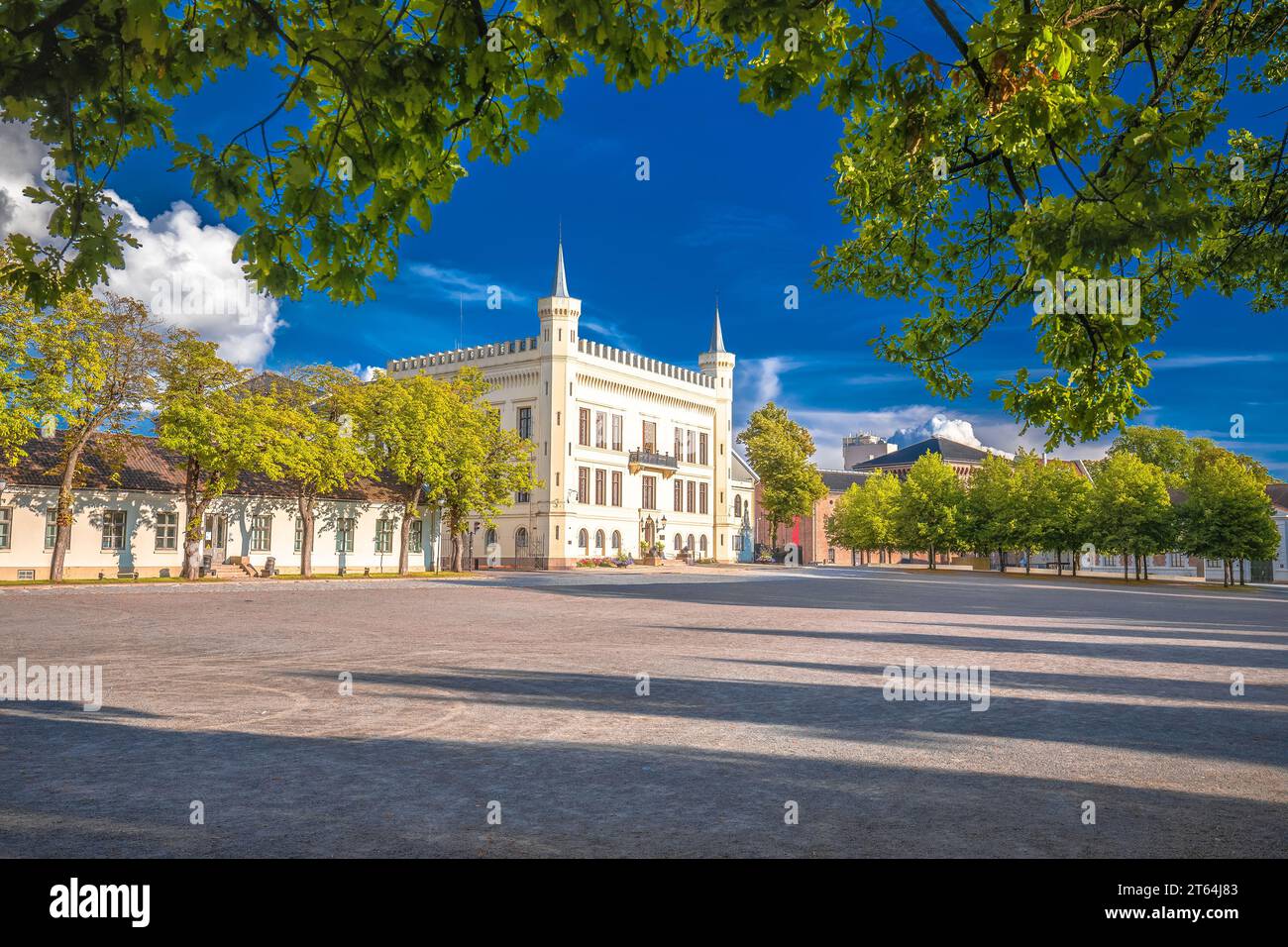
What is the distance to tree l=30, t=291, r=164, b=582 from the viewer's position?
33.7 meters

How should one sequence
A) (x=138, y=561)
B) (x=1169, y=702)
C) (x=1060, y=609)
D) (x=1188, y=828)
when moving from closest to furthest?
(x=1188, y=828), (x=1169, y=702), (x=1060, y=609), (x=138, y=561)

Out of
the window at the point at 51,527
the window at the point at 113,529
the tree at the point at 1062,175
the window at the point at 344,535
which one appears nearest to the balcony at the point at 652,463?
the window at the point at 344,535

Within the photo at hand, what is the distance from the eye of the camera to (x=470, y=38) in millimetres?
5387

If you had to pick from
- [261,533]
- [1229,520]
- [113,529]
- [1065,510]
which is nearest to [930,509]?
[1065,510]

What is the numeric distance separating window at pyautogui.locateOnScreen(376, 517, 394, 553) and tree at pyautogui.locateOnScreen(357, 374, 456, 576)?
16.9ft

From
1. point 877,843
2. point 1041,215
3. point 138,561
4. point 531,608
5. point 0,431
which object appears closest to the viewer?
point 877,843

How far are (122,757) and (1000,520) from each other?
7194cm

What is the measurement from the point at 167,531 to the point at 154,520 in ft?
3.08

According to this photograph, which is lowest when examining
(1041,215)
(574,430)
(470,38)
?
(1041,215)

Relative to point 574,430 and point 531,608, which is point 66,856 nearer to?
point 531,608

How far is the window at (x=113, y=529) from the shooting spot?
42025 mm

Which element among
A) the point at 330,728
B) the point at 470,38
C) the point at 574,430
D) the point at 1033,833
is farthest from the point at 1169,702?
the point at 574,430

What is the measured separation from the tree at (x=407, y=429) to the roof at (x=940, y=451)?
80.6 m

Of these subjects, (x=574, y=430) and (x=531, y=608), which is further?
(x=574, y=430)
